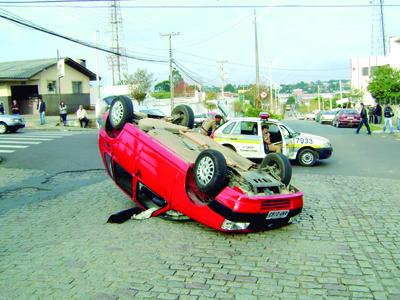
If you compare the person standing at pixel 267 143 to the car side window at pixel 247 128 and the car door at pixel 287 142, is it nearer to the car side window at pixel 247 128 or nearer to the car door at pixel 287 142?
the car door at pixel 287 142

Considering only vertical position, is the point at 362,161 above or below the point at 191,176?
below

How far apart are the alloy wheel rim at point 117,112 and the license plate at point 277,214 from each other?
311cm

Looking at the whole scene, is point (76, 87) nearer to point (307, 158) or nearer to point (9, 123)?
point (9, 123)

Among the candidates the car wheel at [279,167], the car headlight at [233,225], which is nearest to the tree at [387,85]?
the car wheel at [279,167]

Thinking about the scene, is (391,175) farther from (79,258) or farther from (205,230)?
(79,258)

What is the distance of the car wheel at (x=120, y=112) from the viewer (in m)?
7.68

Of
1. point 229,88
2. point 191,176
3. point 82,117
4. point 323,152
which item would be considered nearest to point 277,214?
point 191,176

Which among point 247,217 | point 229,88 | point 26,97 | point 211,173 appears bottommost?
point 247,217

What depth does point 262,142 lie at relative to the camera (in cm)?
1319

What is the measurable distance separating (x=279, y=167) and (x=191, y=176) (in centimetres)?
150

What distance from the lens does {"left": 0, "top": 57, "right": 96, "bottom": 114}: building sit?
33750 mm

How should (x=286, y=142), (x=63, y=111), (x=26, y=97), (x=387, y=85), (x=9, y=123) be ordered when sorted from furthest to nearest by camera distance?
(x=26, y=97)
(x=387, y=85)
(x=63, y=111)
(x=9, y=123)
(x=286, y=142)

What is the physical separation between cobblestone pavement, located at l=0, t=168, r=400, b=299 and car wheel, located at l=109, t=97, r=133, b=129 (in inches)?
62.5

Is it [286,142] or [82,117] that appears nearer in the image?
[286,142]
